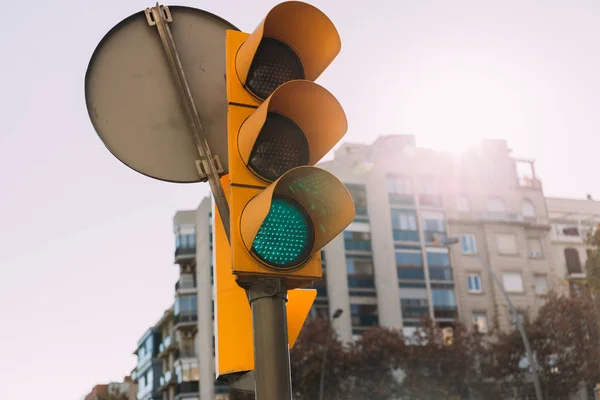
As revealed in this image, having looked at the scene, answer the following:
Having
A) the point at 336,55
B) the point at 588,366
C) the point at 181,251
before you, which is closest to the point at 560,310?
the point at 588,366

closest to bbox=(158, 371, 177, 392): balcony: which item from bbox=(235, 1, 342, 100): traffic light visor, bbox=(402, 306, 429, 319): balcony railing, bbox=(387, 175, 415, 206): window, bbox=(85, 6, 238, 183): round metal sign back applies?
bbox=(402, 306, 429, 319): balcony railing

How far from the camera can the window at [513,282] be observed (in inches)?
2216

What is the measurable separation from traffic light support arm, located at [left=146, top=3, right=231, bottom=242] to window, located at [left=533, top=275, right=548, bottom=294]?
57039 millimetres

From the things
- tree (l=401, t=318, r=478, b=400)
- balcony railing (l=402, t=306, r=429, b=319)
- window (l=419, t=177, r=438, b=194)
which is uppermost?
window (l=419, t=177, r=438, b=194)

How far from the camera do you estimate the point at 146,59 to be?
3.36 m

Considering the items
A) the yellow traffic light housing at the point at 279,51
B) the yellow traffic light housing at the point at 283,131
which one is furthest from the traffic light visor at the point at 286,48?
the yellow traffic light housing at the point at 283,131

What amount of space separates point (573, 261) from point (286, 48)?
208 feet

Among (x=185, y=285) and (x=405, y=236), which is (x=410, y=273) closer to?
(x=405, y=236)

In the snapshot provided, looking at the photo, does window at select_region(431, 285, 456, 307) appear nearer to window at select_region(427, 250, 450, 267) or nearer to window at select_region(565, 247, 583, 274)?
window at select_region(427, 250, 450, 267)

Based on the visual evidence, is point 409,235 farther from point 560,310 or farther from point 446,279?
point 560,310

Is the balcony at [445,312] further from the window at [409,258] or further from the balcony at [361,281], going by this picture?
the balcony at [361,281]

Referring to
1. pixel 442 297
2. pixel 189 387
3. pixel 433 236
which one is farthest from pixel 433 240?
pixel 189 387

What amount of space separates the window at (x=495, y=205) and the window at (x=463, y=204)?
5.45 ft

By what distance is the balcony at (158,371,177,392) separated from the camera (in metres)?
62.2
